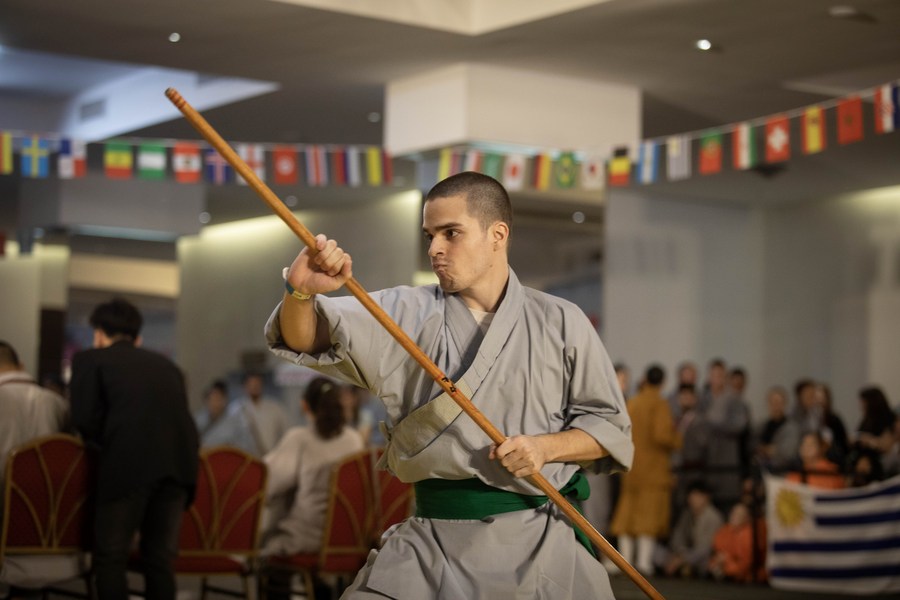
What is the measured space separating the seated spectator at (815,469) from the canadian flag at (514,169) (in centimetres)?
248

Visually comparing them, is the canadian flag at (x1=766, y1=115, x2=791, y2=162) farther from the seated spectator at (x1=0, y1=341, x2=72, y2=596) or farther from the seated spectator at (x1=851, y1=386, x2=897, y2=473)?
the seated spectator at (x1=0, y1=341, x2=72, y2=596)

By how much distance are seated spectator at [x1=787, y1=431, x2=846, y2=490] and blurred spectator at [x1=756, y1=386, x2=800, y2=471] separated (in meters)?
0.60

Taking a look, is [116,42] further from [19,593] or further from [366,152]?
[19,593]

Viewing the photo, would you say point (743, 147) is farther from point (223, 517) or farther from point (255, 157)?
point (223, 517)

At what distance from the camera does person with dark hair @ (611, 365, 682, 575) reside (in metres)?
7.96

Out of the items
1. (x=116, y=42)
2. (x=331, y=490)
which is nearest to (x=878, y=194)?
(x=116, y=42)

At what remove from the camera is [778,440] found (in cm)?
856

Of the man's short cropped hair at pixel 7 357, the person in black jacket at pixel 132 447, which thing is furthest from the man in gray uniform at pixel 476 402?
the man's short cropped hair at pixel 7 357

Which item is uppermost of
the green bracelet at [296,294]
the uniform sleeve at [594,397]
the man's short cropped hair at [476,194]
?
the man's short cropped hair at [476,194]

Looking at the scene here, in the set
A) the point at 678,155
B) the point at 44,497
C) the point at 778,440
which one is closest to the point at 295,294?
the point at 44,497

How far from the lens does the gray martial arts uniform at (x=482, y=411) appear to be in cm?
226

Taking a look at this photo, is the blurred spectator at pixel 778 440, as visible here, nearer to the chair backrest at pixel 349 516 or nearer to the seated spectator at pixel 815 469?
the seated spectator at pixel 815 469

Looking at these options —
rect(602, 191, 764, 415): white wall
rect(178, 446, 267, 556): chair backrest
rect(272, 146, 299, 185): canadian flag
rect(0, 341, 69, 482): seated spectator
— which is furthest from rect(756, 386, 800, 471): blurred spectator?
rect(0, 341, 69, 482): seated spectator

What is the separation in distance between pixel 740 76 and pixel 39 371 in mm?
5669
